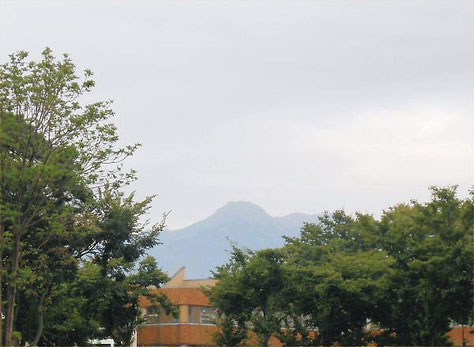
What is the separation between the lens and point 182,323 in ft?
229

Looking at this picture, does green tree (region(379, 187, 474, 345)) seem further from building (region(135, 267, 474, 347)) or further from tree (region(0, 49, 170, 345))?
building (region(135, 267, 474, 347))

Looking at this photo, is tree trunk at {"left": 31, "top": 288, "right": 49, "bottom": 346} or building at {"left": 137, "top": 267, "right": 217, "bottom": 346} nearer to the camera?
tree trunk at {"left": 31, "top": 288, "right": 49, "bottom": 346}

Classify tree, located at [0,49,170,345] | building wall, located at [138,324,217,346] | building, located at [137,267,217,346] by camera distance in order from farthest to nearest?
building, located at [137,267,217,346] < building wall, located at [138,324,217,346] < tree, located at [0,49,170,345]

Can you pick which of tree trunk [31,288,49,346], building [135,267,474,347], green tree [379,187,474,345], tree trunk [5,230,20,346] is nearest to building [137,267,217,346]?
building [135,267,474,347]

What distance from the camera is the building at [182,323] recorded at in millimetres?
69500

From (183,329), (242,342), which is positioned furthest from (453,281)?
(183,329)

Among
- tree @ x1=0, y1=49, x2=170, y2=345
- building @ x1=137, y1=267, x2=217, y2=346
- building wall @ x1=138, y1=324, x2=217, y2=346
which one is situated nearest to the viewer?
tree @ x1=0, y1=49, x2=170, y2=345

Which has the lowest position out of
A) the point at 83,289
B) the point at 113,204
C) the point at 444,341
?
the point at 444,341

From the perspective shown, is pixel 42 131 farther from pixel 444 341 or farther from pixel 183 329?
pixel 183 329

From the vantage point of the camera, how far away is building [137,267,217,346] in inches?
2736

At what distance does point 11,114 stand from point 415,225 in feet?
64.5

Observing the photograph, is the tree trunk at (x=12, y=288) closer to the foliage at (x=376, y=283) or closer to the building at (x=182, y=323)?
the foliage at (x=376, y=283)

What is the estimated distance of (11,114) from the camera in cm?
3834

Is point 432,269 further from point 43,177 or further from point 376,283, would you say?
point 43,177
